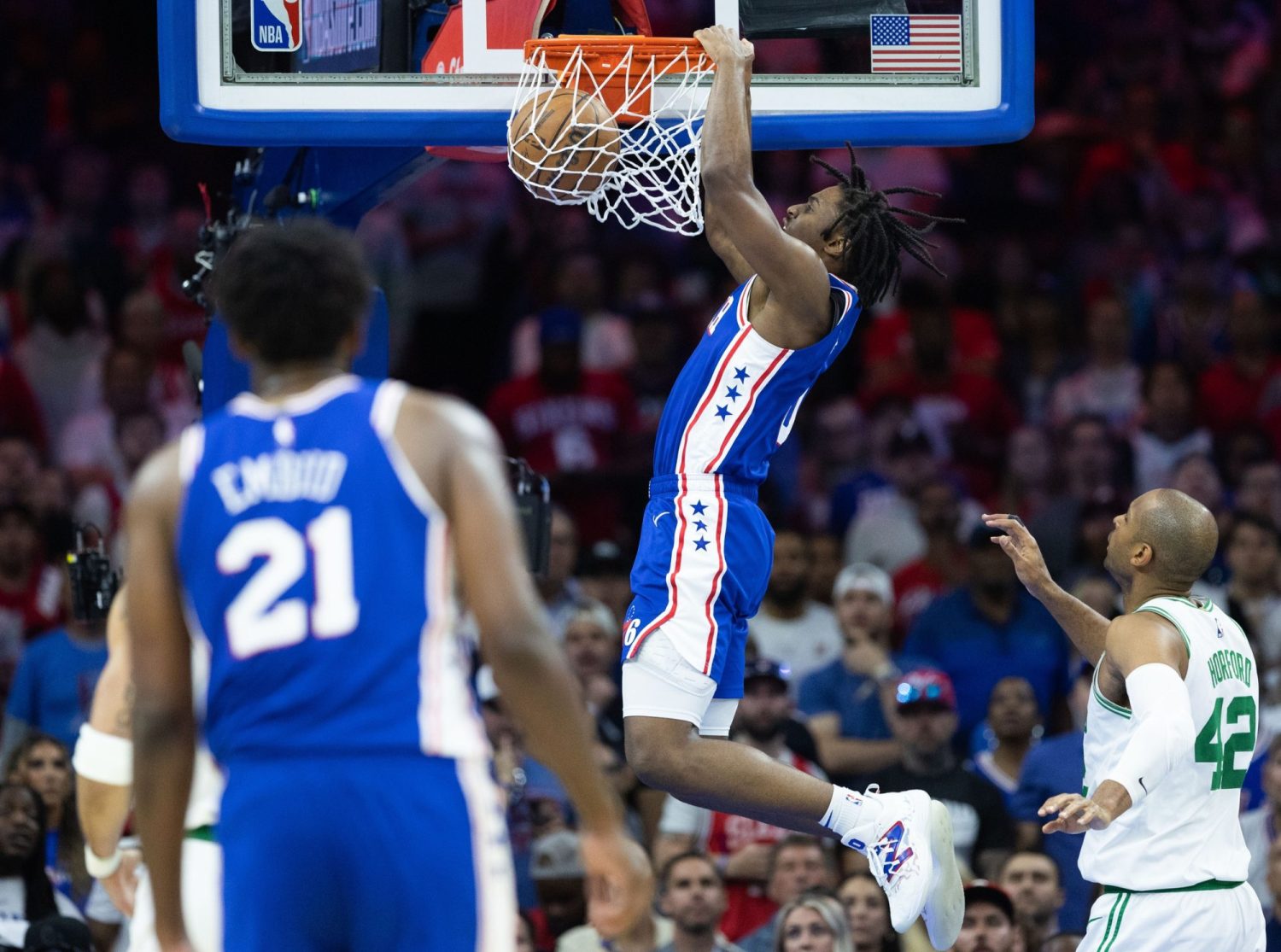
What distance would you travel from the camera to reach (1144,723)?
5328 millimetres

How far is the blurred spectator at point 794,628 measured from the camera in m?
10.4

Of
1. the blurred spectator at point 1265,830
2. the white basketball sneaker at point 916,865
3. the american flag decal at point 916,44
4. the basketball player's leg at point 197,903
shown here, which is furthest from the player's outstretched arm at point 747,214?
the blurred spectator at point 1265,830

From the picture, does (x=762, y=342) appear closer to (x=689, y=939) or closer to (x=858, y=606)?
(x=689, y=939)

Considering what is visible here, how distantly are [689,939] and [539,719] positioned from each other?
453 cm

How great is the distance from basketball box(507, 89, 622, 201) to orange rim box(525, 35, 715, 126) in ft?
0.23

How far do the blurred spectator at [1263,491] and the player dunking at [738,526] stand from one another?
5.73m

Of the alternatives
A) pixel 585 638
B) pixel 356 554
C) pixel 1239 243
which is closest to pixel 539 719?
pixel 356 554

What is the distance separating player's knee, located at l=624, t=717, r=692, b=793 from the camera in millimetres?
5816

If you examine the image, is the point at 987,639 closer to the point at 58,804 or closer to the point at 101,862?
the point at 58,804

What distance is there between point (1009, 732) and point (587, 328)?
4.32 metres

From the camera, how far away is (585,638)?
973 cm

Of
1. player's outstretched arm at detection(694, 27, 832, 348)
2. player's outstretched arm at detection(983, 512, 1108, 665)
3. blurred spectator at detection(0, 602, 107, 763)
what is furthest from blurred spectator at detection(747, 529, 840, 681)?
player's outstretched arm at detection(694, 27, 832, 348)

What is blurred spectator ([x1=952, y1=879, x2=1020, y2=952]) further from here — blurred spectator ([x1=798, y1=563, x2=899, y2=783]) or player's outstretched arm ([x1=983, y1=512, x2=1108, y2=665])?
player's outstretched arm ([x1=983, y1=512, x2=1108, y2=665])

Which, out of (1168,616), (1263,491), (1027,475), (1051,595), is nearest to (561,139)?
(1051,595)
